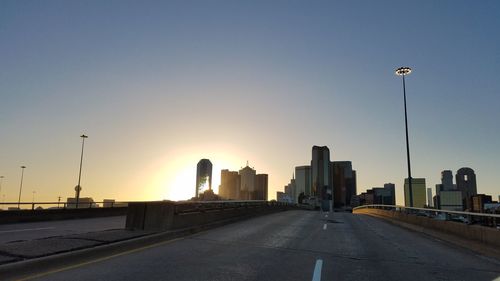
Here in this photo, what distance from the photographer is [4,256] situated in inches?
345

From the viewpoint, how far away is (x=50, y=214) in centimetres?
2681

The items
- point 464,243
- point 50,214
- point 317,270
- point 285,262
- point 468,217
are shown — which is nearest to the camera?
point 317,270

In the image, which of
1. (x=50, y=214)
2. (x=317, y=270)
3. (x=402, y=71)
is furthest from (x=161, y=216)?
(x=402, y=71)

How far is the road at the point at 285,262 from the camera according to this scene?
28.0 ft

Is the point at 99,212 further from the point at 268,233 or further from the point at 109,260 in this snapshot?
the point at 109,260

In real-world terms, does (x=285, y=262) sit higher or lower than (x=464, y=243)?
lower

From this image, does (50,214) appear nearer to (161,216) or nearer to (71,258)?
(161,216)

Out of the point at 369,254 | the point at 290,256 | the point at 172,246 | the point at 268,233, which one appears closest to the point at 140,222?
the point at 172,246

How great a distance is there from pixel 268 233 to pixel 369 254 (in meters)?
5.55

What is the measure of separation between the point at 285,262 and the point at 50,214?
2141 cm

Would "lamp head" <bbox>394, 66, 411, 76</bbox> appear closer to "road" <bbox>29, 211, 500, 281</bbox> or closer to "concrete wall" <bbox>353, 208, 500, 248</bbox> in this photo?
"concrete wall" <bbox>353, 208, 500, 248</bbox>

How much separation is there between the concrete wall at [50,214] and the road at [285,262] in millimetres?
15040

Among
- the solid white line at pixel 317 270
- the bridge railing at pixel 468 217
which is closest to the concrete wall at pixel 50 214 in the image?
the solid white line at pixel 317 270

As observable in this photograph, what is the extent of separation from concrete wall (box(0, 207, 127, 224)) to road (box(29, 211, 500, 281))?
49.3 feet
